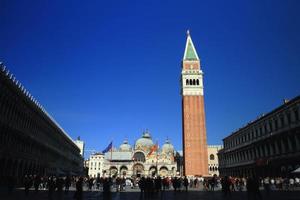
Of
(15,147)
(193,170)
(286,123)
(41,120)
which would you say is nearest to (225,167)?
(193,170)

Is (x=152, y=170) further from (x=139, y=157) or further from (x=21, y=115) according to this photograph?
(x=21, y=115)

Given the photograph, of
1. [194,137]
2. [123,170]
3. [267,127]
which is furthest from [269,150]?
[123,170]

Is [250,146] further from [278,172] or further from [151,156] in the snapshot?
[151,156]

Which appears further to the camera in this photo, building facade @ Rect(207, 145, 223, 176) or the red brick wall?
building facade @ Rect(207, 145, 223, 176)

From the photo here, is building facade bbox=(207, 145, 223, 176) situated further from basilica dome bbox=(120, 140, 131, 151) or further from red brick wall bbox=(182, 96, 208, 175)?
basilica dome bbox=(120, 140, 131, 151)

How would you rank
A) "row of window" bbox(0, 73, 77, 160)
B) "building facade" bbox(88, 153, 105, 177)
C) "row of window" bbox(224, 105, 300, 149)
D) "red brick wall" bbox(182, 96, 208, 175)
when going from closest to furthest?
"row of window" bbox(0, 73, 77, 160) < "row of window" bbox(224, 105, 300, 149) < "red brick wall" bbox(182, 96, 208, 175) < "building facade" bbox(88, 153, 105, 177)

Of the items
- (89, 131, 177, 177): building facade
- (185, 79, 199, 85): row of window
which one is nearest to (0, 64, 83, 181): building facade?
(185, 79, 199, 85): row of window

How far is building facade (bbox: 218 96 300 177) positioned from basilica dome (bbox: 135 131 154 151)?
41.6 m

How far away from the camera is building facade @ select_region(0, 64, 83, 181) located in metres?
30.5

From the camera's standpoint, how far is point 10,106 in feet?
106

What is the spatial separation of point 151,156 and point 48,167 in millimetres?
49399

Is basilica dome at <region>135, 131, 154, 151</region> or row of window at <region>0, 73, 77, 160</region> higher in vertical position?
basilica dome at <region>135, 131, 154, 151</region>

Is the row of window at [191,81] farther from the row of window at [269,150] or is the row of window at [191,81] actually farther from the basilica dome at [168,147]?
the basilica dome at [168,147]

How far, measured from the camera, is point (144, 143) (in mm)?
107438
